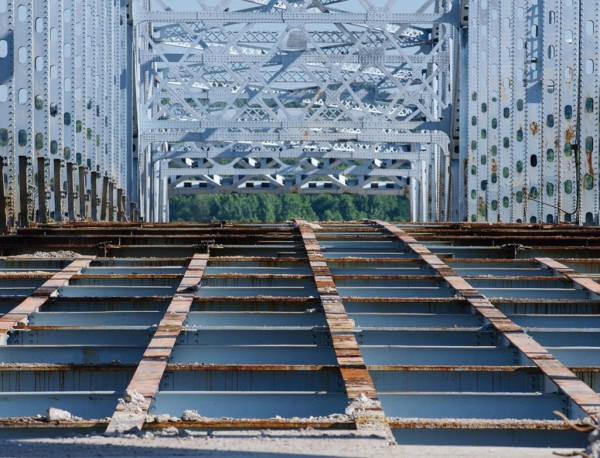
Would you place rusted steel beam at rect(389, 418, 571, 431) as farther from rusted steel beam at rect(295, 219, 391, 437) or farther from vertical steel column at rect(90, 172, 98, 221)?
vertical steel column at rect(90, 172, 98, 221)

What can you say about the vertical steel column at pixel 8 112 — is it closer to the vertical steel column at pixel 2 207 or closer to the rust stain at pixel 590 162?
the vertical steel column at pixel 2 207

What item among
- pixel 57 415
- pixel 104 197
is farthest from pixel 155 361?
pixel 104 197

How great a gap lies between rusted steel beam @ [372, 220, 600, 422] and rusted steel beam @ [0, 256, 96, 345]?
3.88 m

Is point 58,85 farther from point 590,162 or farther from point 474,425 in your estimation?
point 474,425

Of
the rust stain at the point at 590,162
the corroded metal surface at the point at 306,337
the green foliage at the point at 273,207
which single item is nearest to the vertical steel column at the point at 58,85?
the corroded metal surface at the point at 306,337

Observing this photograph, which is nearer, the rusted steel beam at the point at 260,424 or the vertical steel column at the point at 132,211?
the rusted steel beam at the point at 260,424

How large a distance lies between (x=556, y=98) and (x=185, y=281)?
66.9 feet

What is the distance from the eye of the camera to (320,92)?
38594 millimetres

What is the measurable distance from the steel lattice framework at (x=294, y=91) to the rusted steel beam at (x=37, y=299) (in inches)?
Answer: 820

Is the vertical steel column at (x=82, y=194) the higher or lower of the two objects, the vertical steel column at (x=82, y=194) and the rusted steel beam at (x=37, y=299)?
the higher

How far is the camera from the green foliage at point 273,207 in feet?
394

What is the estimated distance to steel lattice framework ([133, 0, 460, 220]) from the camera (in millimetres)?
36406

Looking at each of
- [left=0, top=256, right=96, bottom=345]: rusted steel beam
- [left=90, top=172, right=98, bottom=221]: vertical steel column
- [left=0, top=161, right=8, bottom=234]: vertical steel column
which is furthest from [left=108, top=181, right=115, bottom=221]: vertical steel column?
[left=0, top=256, right=96, bottom=345]: rusted steel beam

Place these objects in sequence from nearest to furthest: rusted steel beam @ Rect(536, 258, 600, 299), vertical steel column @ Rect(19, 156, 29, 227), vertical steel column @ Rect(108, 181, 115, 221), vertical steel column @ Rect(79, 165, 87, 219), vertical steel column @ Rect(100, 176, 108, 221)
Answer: rusted steel beam @ Rect(536, 258, 600, 299) → vertical steel column @ Rect(19, 156, 29, 227) → vertical steel column @ Rect(79, 165, 87, 219) → vertical steel column @ Rect(100, 176, 108, 221) → vertical steel column @ Rect(108, 181, 115, 221)
